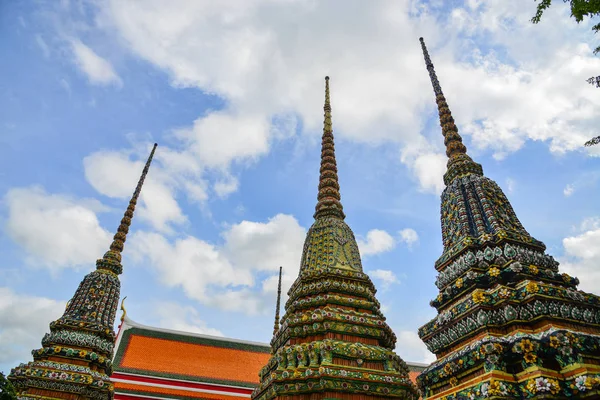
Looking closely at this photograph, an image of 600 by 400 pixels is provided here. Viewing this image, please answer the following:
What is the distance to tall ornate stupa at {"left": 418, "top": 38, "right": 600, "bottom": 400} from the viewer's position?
4430mm

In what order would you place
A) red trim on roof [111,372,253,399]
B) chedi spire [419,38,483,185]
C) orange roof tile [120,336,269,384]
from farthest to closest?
orange roof tile [120,336,269,384]
red trim on roof [111,372,253,399]
chedi spire [419,38,483,185]

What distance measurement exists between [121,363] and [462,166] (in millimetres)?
17548

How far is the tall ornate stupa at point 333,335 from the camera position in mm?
8016

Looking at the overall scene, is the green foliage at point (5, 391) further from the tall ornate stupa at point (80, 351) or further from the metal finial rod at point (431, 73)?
the metal finial rod at point (431, 73)

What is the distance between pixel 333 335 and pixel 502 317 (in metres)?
4.63

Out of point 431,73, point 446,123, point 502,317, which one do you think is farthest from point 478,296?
point 431,73

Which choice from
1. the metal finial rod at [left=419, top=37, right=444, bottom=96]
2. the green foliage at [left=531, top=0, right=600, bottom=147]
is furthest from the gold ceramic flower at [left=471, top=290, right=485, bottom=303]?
the metal finial rod at [left=419, top=37, right=444, bottom=96]

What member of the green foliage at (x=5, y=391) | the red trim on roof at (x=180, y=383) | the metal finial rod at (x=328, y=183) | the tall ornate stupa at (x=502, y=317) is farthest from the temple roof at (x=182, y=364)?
the tall ornate stupa at (x=502, y=317)

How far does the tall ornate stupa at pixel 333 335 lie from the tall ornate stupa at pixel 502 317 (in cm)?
249

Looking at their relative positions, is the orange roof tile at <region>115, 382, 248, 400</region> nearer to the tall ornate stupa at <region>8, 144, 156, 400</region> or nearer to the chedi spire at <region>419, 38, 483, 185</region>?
the tall ornate stupa at <region>8, 144, 156, 400</region>

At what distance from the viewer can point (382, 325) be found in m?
9.64

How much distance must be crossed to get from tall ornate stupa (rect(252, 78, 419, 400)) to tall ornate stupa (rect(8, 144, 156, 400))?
159 inches

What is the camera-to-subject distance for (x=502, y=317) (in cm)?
514

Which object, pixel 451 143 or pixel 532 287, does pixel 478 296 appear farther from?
pixel 451 143
